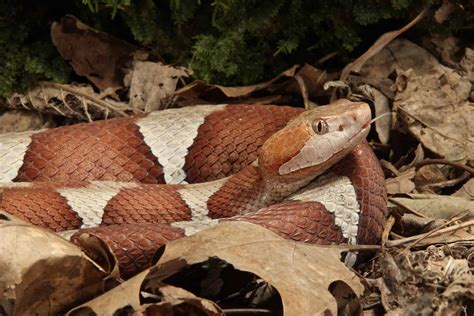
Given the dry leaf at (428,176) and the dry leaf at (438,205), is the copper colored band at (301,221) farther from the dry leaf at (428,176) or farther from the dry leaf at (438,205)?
the dry leaf at (428,176)

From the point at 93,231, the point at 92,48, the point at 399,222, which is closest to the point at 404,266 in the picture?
the point at 399,222

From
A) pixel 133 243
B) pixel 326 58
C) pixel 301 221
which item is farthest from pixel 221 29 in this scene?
pixel 133 243

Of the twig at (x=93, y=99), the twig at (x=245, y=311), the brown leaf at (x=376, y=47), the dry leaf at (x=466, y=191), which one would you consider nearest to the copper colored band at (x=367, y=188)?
the dry leaf at (x=466, y=191)

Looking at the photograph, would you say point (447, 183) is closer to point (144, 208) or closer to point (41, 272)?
point (144, 208)

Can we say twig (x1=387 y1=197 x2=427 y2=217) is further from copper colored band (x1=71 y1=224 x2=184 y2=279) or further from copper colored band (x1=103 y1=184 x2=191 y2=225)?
copper colored band (x1=71 y1=224 x2=184 y2=279)

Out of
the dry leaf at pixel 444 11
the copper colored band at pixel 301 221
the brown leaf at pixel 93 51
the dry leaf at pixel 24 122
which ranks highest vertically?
the brown leaf at pixel 93 51

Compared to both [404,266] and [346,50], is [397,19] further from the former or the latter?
[404,266]

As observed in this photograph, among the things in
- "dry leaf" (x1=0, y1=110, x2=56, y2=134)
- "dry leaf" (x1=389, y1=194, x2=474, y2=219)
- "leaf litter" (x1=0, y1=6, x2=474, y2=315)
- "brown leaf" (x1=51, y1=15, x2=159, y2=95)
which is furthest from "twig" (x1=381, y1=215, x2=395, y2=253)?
"dry leaf" (x1=0, y1=110, x2=56, y2=134)
